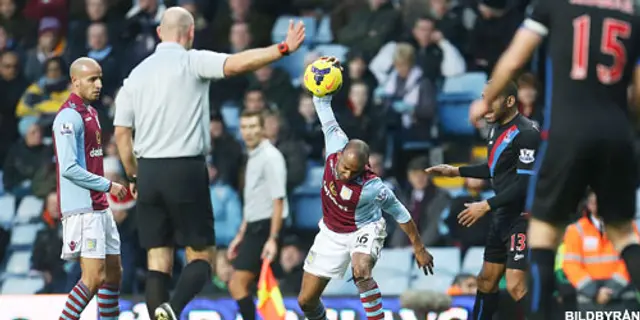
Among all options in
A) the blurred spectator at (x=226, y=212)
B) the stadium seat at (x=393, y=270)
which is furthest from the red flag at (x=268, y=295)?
the blurred spectator at (x=226, y=212)

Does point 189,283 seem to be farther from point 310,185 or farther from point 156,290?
point 310,185

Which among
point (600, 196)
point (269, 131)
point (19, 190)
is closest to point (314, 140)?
point (269, 131)

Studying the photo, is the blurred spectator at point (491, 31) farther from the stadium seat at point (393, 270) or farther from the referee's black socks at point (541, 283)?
the referee's black socks at point (541, 283)

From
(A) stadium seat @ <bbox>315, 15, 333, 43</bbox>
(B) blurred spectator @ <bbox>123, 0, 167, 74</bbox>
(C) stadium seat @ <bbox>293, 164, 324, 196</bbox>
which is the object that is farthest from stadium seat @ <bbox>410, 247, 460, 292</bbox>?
(B) blurred spectator @ <bbox>123, 0, 167, 74</bbox>

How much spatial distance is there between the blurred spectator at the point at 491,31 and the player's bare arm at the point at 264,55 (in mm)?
6014

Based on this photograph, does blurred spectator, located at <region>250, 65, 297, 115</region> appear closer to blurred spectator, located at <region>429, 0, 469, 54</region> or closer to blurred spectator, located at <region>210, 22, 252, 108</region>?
blurred spectator, located at <region>210, 22, 252, 108</region>

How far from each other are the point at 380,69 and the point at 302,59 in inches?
39.9

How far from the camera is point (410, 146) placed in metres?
13.7

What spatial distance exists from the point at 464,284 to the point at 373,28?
3656 millimetres

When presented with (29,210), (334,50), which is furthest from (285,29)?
(29,210)

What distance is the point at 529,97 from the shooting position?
41.9 feet

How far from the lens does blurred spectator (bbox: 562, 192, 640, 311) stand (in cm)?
1124

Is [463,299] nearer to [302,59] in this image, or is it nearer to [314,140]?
[314,140]

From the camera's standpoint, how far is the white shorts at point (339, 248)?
8.52 meters
